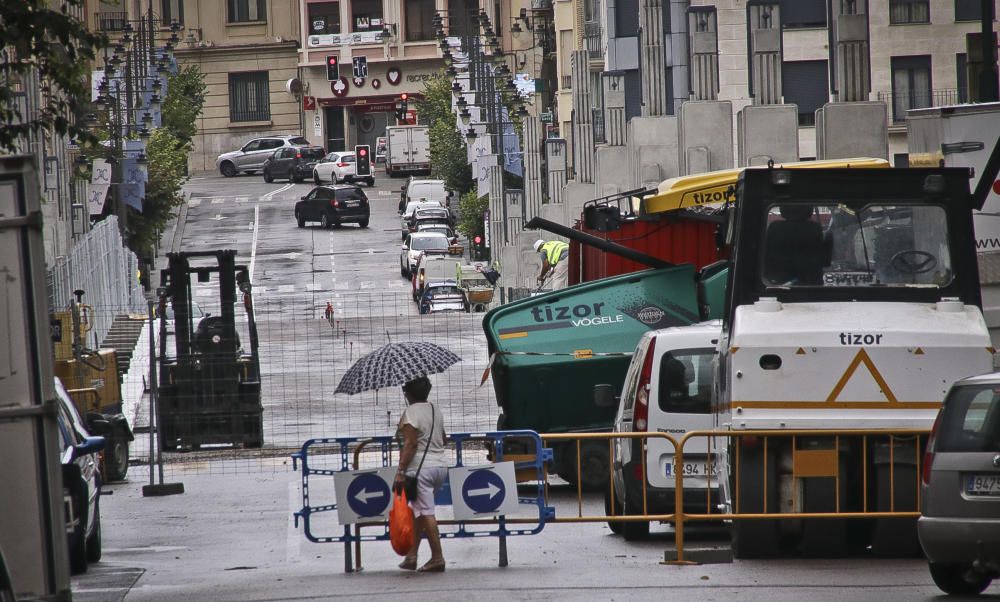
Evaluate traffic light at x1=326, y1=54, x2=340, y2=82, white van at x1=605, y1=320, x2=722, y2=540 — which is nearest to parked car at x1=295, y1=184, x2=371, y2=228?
traffic light at x1=326, y1=54, x2=340, y2=82

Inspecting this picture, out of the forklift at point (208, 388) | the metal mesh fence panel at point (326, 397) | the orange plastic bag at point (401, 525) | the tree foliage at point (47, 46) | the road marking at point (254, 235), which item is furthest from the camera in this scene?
the road marking at point (254, 235)

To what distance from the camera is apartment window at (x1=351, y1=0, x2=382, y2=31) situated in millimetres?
104438

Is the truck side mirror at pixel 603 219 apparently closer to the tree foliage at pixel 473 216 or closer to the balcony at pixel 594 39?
the balcony at pixel 594 39

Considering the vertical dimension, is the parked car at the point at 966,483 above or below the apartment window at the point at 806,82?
below

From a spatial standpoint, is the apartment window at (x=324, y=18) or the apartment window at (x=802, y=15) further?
the apartment window at (x=324, y=18)

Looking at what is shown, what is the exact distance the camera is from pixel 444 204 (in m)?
79.0

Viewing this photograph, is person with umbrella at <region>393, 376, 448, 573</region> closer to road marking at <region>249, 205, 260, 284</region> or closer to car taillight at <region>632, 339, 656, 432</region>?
car taillight at <region>632, 339, 656, 432</region>

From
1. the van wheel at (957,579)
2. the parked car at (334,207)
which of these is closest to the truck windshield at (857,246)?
the van wheel at (957,579)

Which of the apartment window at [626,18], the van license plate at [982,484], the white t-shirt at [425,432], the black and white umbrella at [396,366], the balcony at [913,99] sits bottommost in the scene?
the van license plate at [982,484]

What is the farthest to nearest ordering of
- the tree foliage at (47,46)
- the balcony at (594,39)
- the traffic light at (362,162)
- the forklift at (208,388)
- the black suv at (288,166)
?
1. the black suv at (288,166)
2. the traffic light at (362,162)
3. the balcony at (594,39)
4. the forklift at (208,388)
5. the tree foliage at (47,46)

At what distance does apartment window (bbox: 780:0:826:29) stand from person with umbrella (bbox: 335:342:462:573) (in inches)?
1525

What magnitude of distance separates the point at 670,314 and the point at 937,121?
154 inches

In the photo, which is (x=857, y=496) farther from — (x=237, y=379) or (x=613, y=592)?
(x=237, y=379)

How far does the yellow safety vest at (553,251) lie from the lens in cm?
3894
